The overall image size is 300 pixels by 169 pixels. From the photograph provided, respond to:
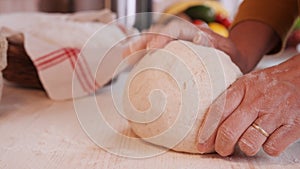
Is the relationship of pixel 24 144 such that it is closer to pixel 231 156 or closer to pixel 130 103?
pixel 130 103

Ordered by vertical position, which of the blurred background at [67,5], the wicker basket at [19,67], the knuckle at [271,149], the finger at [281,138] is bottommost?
the blurred background at [67,5]

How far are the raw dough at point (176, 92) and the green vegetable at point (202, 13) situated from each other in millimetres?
1228

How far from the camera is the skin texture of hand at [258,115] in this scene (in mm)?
626

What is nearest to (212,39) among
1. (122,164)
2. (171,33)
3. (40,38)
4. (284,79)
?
(171,33)

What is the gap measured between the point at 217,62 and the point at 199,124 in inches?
4.4

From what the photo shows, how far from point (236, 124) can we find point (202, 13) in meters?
1.36

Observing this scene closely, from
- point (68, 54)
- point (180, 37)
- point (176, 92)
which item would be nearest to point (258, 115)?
point (176, 92)

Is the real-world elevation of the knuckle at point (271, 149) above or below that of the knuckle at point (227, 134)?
below

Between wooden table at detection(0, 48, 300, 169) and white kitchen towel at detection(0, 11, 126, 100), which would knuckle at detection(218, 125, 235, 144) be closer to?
wooden table at detection(0, 48, 300, 169)

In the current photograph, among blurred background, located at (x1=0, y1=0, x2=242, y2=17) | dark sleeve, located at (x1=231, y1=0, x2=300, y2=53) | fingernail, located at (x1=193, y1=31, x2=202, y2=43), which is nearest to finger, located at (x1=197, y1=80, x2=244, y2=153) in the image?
fingernail, located at (x1=193, y1=31, x2=202, y2=43)

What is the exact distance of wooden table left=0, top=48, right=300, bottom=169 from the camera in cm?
63

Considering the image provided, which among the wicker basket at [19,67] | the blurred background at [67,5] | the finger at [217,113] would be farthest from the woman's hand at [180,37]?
the blurred background at [67,5]

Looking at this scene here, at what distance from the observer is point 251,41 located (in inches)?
38.4

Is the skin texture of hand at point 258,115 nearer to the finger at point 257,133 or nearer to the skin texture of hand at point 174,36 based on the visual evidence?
the finger at point 257,133
